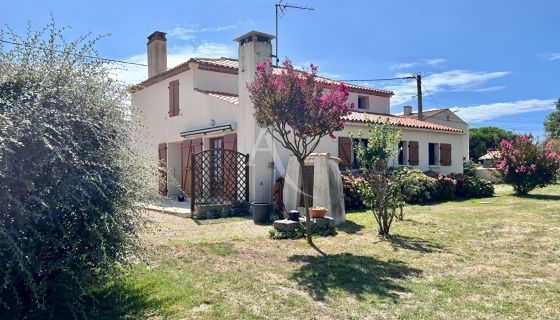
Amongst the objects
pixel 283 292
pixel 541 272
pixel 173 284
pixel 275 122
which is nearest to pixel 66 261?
pixel 173 284

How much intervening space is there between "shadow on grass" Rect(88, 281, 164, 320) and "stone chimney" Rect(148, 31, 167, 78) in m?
15.4

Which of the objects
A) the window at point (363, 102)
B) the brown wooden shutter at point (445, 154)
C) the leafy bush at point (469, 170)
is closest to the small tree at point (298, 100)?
the brown wooden shutter at point (445, 154)

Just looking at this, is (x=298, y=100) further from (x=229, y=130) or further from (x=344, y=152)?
(x=344, y=152)

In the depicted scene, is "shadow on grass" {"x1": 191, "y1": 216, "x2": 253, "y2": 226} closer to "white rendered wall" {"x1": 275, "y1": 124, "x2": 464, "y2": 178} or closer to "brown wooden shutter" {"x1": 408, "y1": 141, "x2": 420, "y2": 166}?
"white rendered wall" {"x1": 275, "y1": 124, "x2": 464, "y2": 178}

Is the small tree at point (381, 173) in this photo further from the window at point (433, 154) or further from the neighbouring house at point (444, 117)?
the neighbouring house at point (444, 117)

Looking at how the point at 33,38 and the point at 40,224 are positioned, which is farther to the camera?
the point at 33,38

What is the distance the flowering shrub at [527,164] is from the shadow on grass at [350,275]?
1309 cm

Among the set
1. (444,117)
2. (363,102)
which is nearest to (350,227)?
(363,102)

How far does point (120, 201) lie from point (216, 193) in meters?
9.62

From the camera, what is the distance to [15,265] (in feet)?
11.8

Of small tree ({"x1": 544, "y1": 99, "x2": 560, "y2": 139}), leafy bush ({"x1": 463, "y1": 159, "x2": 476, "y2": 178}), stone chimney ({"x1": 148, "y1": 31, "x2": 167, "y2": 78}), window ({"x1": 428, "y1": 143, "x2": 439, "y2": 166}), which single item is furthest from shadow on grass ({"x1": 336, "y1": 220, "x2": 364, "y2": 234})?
small tree ({"x1": 544, "y1": 99, "x2": 560, "y2": 139})

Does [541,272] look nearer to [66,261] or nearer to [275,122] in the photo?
[275,122]

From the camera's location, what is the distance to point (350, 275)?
5.56 m

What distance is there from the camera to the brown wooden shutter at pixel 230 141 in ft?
44.6
